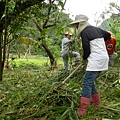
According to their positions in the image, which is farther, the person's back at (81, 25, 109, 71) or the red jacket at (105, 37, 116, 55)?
the red jacket at (105, 37, 116, 55)

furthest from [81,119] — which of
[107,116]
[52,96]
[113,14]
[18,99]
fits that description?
[113,14]

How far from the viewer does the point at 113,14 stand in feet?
74.3

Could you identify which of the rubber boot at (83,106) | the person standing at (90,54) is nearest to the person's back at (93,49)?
the person standing at (90,54)

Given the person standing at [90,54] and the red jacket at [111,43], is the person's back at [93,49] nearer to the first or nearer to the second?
the person standing at [90,54]

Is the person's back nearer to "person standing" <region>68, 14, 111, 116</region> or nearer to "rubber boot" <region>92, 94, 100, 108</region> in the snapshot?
"person standing" <region>68, 14, 111, 116</region>

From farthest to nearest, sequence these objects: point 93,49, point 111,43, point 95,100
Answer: point 111,43 → point 95,100 → point 93,49

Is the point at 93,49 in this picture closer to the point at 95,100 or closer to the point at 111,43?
the point at 111,43

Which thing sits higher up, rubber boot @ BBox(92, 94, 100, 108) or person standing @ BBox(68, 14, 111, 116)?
person standing @ BBox(68, 14, 111, 116)

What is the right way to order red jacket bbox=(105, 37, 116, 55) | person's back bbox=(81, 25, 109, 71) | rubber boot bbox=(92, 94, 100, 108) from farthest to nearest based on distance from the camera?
red jacket bbox=(105, 37, 116, 55) → rubber boot bbox=(92, 94, 100, 108) → person's back bbox=(81, 25, 109, 71)

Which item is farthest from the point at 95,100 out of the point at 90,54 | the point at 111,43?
the point at 111,43

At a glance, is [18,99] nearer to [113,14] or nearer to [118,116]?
[118,116]

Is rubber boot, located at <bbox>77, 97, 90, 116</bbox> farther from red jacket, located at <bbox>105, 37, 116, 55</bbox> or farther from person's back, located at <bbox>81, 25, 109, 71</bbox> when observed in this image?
red jacket, located at <bbox>105, 37, 116, 55</bbox>

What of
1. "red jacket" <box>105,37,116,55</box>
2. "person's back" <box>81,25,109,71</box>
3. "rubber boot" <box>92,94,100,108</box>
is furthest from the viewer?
"red jacket" <box>105,37,116,55</box>

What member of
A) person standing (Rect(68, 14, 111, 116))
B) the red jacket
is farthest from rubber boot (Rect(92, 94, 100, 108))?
the red jacket
